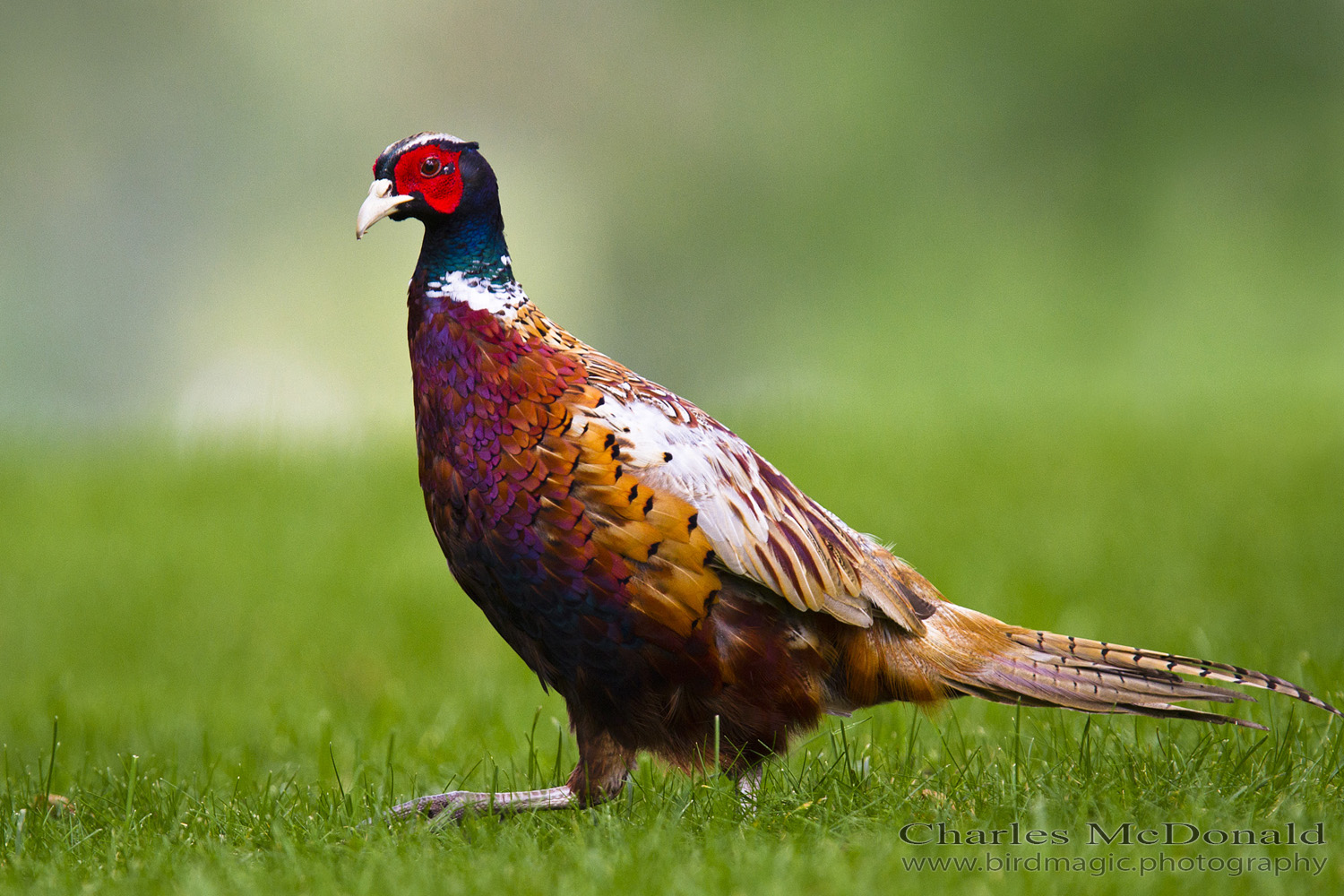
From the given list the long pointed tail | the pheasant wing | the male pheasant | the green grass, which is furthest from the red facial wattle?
the long pointed tail

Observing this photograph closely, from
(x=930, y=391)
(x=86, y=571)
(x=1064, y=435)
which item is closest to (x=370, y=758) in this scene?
(x=86, y=571)

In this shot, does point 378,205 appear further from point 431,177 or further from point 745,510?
point 745,510

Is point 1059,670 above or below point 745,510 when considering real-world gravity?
below

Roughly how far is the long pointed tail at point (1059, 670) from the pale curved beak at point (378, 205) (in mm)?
1935

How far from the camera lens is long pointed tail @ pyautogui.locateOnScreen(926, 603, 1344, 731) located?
356 centimetres

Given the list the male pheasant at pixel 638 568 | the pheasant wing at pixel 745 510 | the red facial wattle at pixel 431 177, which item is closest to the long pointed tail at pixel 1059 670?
the male pheasant at pixel 638 568

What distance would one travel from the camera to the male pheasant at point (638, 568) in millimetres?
3260

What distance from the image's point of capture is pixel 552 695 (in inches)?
227

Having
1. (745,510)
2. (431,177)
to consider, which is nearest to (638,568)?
(745,510)

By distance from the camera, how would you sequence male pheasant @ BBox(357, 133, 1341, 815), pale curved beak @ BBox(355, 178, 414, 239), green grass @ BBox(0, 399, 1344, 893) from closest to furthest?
green grass @ BBox(0, 399, 1344, 893) < male pheasant @ BBox(357, 133, 1341, 815) < pale curved beak @ BBox(355, 178, 414, 239)

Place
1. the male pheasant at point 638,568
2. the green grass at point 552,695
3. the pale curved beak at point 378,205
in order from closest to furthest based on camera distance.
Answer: the green grass at point 552,695 < the male pheasant at point 638,568 < the pale curved beak at point 378,205

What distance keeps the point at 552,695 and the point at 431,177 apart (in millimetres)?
2922

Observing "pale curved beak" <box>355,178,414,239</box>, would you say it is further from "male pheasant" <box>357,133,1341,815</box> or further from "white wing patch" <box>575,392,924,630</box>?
"white wing patch" <box>575,392,924,630</box>

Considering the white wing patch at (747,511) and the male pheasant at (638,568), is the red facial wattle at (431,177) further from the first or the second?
the white wing patch at (747,511)
